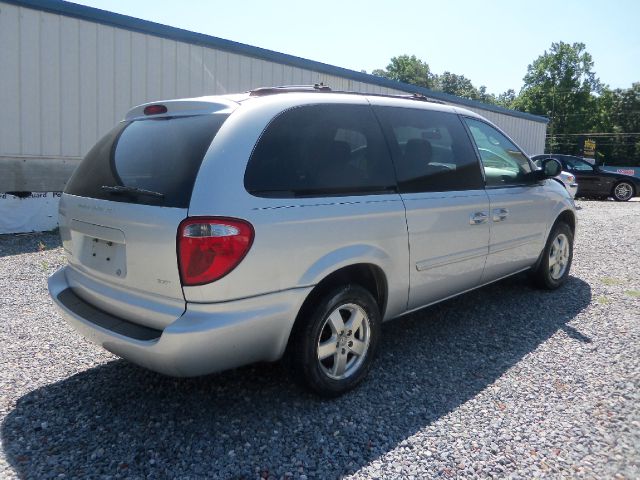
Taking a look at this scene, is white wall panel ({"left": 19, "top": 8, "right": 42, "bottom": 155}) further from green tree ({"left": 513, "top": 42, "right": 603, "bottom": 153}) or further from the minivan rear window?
green tree ({"left": 513, "top": 42, "right": 603, "bottom": 153})

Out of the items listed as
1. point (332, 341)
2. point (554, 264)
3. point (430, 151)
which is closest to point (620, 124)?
point (554, 264)

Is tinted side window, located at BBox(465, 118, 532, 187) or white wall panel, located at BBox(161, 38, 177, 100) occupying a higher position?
white wall panel, located at BBox(161, 38, 177, 100)

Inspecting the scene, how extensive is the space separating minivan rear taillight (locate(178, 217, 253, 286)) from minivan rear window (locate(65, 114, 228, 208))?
0.14m

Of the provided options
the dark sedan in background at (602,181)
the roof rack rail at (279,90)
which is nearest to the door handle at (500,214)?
the roof rack rail at (279,90)

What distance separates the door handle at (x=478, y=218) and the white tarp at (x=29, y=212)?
627 centimetres

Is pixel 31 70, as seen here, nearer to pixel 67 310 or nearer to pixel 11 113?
pixel 11 113

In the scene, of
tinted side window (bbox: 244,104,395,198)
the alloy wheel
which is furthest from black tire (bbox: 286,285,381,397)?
tinted side window (bbox: 244,104,395,198)

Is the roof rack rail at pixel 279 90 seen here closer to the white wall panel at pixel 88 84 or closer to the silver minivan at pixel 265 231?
the silver minivan at pixel 265 231

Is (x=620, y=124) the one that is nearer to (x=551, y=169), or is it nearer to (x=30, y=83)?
(x=551, y=169)

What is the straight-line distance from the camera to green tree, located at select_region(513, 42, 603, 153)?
68.1 m

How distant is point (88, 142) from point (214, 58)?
9.42 ft

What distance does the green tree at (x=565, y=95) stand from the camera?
224 ft

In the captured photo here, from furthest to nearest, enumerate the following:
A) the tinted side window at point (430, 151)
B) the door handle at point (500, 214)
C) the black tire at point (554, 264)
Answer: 1. the black tire at point (554, 264)
2. the door handle at point (500, 214)
3. the tinted side window at point (430, 151)

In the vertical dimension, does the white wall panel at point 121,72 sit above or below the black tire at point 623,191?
above
